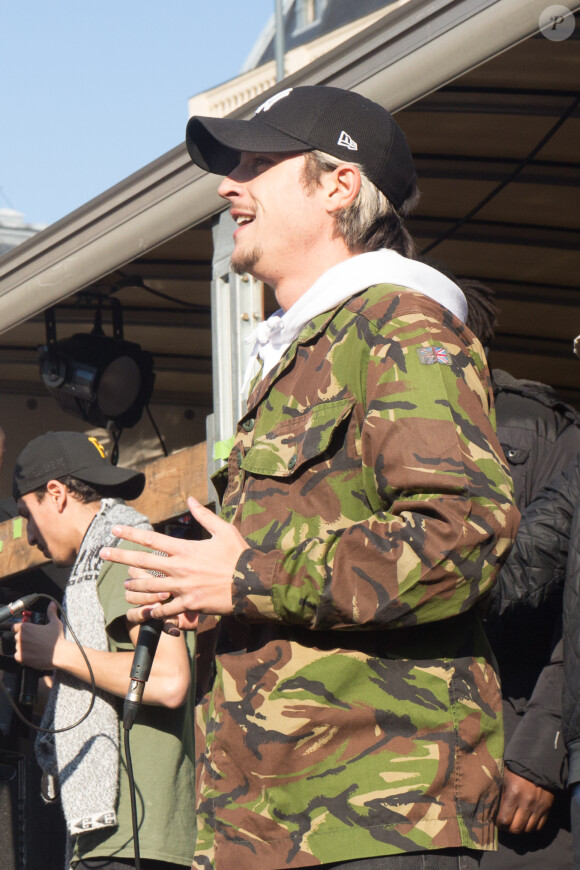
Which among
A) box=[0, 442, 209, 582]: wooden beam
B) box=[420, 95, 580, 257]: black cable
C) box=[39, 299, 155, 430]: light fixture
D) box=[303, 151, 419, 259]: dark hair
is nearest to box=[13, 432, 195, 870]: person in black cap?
box=[0, 442, 209, 582]: wooden beam

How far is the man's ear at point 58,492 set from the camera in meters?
4.00

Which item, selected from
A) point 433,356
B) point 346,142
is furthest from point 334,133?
point 433,356

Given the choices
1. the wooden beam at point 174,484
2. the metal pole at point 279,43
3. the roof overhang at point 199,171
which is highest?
the metal pole at point 279,43

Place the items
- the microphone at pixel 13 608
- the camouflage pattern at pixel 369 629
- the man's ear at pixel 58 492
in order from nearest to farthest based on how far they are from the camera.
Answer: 1. the camouflage pattern at pixel 369 629
2. the microphone at pixel 13 608
3. the man's ear at pixel 58 492

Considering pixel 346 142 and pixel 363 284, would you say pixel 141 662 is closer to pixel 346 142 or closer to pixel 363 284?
pixel 363 284

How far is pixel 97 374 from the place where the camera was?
6520 millimetres

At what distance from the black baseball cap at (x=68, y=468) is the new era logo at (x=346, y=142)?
6.01 feet

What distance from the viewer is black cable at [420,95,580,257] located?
4598mm

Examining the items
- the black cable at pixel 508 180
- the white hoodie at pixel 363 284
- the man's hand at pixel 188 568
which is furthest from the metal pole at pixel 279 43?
the man's hand at pixel 188 568

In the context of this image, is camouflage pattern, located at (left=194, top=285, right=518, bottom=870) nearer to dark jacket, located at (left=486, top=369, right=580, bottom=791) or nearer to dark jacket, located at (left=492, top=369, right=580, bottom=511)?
dark jacket, located at (left=486, top=369, right=580, bottom=791)

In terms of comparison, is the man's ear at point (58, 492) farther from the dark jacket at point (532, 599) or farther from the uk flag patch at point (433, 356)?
the uk flag patch at point (433, 356)

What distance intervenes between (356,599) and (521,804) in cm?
129

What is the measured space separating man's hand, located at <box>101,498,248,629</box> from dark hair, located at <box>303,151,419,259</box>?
25.8 inches

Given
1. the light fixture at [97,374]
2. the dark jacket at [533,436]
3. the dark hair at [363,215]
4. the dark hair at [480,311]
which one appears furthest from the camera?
the light fixture at [97,374]
